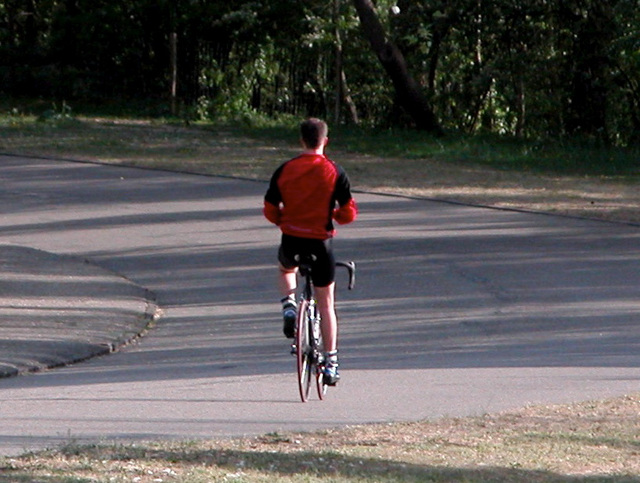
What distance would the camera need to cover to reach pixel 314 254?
25.1 feet

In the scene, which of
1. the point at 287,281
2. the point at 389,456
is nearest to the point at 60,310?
the point at 287,281

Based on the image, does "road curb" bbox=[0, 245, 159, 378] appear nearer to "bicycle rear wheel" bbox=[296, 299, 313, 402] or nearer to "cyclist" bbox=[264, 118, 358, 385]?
"bicycle rear wheel" bbox=[296, 299, 313, 402]

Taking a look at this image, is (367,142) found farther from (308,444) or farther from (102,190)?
(308,444)

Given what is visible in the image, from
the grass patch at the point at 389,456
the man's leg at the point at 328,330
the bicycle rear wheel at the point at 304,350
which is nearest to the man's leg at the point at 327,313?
the man's leg at the point at 328,330

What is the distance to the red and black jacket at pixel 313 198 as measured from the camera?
7.59m

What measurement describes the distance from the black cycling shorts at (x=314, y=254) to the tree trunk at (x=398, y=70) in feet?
59.2

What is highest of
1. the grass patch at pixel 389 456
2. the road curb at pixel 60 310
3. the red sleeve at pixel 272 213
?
the red sleeve at pixel 272 213

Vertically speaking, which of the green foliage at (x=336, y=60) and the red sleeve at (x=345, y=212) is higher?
the green foliage at (x=336, y=60)

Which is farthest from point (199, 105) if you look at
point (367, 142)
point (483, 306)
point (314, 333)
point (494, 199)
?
point (314, 333)

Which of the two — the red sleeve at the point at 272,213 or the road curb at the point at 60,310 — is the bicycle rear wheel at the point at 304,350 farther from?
the road curb at the point at 60,310

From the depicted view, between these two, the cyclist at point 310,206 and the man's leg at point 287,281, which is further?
the man's leg at point 287,281

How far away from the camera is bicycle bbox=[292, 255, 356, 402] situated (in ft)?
25.1

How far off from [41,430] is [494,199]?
37.9 feet

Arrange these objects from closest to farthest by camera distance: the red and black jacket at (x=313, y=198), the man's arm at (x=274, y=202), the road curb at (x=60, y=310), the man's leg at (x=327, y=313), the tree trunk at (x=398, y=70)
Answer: the red and black jacket at (x=313, y=198)
the man's arm at (x=274, y=202)
the man's leg at (x=327, y=313)
the road curb at (x=60, y=310)
the tree trunk at (x=398, y=70)
